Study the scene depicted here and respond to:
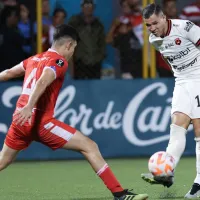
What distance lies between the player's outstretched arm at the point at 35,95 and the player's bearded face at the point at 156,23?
1.40 metres

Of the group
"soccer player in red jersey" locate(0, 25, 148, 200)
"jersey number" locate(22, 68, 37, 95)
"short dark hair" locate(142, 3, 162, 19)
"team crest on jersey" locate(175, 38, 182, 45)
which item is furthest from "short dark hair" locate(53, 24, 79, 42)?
"team crest on jersey" locate(175, 38, 182, 45)

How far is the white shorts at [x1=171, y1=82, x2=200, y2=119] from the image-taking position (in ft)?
28.6

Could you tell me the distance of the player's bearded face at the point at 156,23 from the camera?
859 centimetres

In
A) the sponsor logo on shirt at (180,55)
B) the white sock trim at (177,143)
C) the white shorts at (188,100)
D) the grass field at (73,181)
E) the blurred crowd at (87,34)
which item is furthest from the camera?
the blurred crowd at (87,34)

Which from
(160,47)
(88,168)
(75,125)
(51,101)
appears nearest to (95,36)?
(75,125)

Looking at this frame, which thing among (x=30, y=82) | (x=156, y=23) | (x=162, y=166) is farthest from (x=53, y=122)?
(x=156, y=23)

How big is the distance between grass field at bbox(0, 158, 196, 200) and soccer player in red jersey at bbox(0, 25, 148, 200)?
2.34ft

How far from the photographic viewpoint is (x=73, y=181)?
10516mm

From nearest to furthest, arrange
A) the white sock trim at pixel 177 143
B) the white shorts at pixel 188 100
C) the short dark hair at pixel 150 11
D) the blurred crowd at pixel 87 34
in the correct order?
1. the white sock trim at pixel 177 143
2. the short dark hair at pixel 150 11
3. the white shorts at pixel 188 100
4. the blurred crowd at pixel 87 34

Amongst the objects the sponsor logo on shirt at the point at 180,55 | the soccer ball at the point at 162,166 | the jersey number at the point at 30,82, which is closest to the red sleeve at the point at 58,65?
the jersey number at the point at 30,82

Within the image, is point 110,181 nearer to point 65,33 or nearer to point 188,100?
point 188,100

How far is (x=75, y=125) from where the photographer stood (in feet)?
44.5

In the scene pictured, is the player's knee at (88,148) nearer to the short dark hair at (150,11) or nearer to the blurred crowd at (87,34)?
the short dark hair at (150,11)

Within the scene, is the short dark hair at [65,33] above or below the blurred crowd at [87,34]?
above
